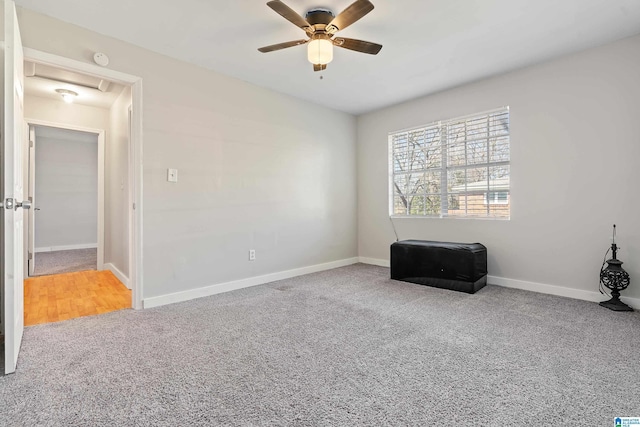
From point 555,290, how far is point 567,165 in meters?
1.28

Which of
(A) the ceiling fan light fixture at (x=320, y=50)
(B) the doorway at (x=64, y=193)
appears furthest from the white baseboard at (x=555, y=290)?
(B) the doorway at (x=64, y=193)

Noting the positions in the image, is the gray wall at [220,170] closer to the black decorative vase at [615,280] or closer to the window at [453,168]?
the window at [453,168]

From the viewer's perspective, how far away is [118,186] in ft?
14.0

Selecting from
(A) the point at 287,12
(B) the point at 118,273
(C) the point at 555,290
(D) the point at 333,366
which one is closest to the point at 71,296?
(B) the point at 118,273

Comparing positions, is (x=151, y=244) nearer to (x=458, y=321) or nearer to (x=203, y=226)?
(x=203, y=226)

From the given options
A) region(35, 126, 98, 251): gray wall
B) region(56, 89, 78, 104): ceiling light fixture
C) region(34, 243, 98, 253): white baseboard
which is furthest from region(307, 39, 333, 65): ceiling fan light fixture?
region(34, 243, 98, 253): white baseboard

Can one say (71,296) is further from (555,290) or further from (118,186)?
(555,290)

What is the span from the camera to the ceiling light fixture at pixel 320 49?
8.11 ft

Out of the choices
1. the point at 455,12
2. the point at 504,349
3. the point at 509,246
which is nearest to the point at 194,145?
the point at 455,12

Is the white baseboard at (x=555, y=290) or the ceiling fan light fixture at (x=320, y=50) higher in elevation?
the ceiling fan light fixture at (x=320, y=50)

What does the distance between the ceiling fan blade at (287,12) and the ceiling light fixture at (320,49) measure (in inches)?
5.5

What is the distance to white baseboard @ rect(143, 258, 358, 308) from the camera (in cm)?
304

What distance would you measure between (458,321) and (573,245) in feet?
5.43

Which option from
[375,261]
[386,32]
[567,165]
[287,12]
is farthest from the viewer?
[375,261]
